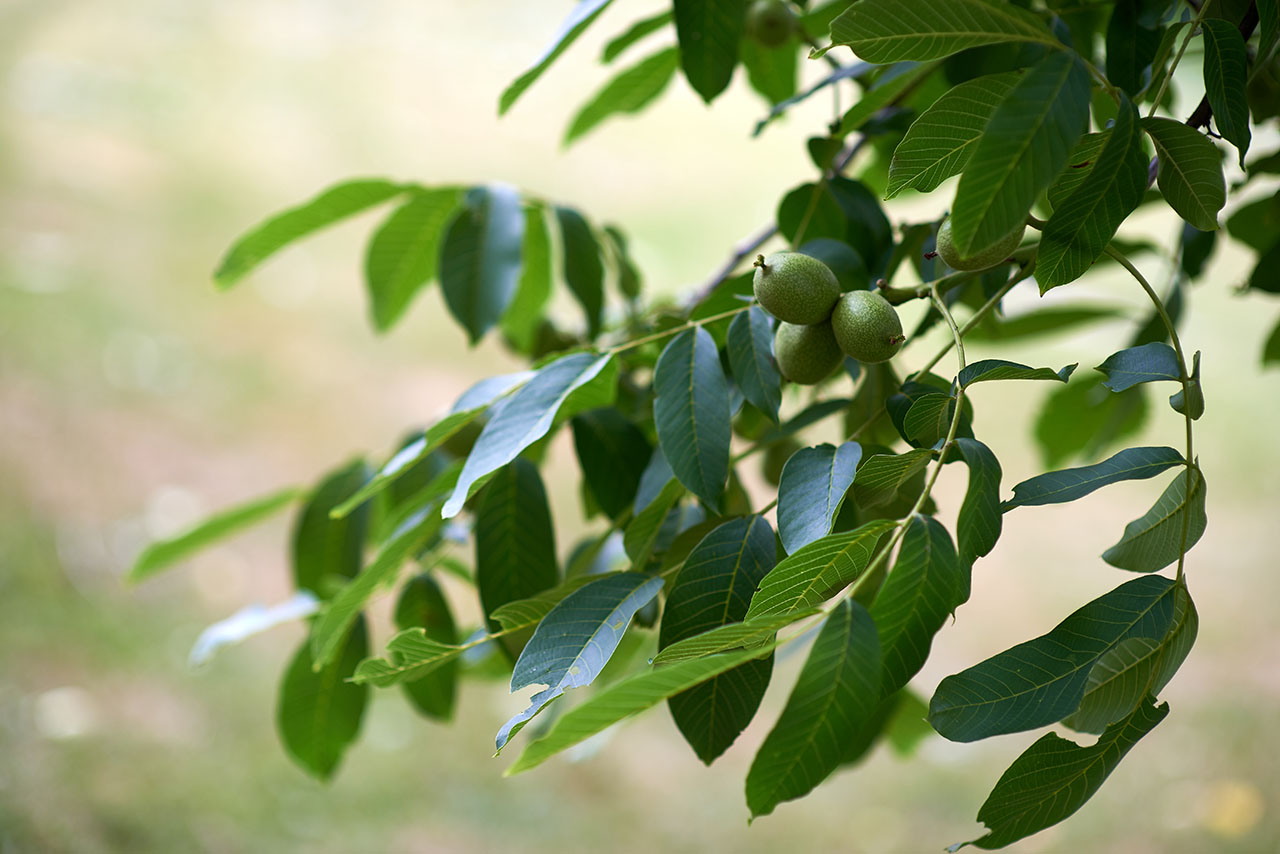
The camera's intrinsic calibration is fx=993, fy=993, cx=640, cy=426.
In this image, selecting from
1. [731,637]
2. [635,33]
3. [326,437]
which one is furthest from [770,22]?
[326,437]

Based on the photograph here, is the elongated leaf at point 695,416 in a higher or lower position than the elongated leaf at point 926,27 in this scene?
lower

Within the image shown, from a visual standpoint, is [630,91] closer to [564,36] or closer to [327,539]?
[564,36]

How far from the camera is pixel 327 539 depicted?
615 mm

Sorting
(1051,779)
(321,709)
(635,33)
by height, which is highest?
(635,33)

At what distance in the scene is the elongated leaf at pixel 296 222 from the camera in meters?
0.51

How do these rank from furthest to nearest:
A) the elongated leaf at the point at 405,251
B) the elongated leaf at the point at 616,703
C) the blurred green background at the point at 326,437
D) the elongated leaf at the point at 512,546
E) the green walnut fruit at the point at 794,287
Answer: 1. the blurred green background at the point at 326,437
2. the elongated leaf at the point at 405,251
3. the elongated leaf at the point at 512,546
4. the green walnut fruit at the point at 794,287
5. the elongated leaf at the point at 616,703

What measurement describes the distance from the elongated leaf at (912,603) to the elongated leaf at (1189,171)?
5.0 inches

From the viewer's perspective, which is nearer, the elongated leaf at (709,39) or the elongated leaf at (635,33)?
the elongated leaf at (709,39)

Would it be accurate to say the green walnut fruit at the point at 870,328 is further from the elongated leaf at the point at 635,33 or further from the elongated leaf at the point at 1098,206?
the elongated leaf at the point at 635,33

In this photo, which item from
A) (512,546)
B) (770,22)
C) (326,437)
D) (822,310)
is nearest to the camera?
(822,310)

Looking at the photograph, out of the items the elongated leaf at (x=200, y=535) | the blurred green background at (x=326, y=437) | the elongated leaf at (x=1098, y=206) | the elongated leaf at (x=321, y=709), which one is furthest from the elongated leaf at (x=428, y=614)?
the elongated leaf at (x=1098, y=206)

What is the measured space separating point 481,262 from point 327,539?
22 centimetres

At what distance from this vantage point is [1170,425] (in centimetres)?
207

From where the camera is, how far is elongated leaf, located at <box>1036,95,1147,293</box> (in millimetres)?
278
